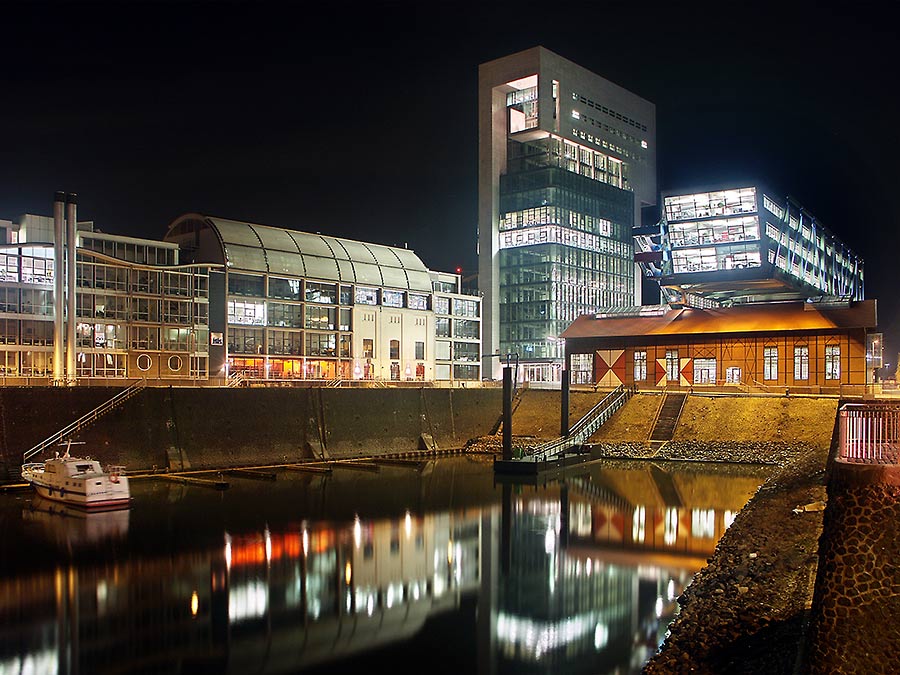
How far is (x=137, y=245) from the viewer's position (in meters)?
66.4

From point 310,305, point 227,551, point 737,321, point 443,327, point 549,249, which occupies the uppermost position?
point 549,249

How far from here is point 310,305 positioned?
74.6m

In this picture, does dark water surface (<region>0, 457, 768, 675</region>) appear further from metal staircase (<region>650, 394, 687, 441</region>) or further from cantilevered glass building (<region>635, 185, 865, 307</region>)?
cantilevered glass building (<region>635, 185, 865, 307</region>)

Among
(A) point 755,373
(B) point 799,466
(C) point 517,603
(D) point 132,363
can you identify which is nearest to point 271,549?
(C) point 517,603

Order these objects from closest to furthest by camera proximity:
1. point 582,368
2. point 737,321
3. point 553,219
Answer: point 737,321 < point 582,368 < point 553,219

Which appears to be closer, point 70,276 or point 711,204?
point 70,276

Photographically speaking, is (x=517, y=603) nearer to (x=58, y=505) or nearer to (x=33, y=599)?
(x=33, y=599)

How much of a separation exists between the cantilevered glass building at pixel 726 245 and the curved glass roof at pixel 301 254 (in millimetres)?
25112

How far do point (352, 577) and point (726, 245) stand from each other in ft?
166

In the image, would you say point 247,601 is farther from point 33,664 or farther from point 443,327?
point 443,327

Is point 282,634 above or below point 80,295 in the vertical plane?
below

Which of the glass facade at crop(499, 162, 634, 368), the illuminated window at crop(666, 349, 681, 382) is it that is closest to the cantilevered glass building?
the illuminated window at crop(666, 349, 681, 382)

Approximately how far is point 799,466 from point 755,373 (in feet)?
91.3

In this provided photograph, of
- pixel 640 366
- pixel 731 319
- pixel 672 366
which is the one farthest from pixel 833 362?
pixel 640 366
